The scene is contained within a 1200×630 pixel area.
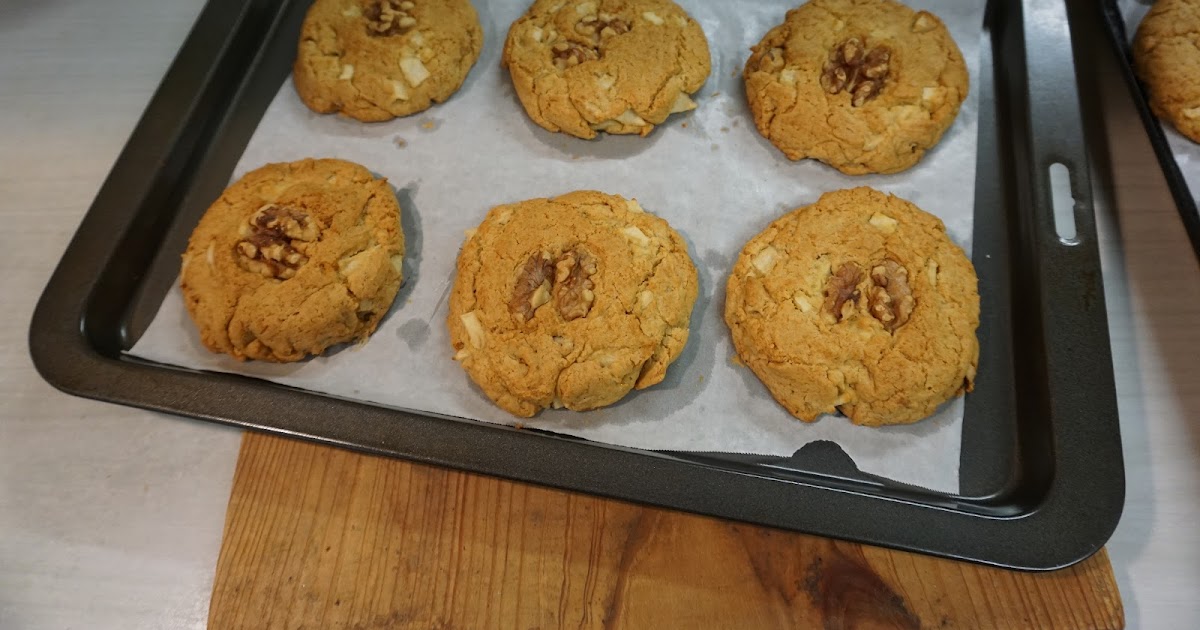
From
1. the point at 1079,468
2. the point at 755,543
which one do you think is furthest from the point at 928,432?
the point at 755,543

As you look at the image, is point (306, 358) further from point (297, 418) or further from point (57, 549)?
point (57, 549)

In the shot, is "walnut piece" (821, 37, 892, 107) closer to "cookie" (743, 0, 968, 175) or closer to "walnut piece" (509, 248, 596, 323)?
"cookie" (743, 0, 968, 175)

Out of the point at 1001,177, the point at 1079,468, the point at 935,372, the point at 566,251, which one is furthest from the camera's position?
the point at 1001,177

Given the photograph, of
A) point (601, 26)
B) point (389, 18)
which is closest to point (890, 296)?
point (601, 26)

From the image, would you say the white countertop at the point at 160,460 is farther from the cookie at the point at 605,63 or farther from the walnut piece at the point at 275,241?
the cookie at the point at 605,63

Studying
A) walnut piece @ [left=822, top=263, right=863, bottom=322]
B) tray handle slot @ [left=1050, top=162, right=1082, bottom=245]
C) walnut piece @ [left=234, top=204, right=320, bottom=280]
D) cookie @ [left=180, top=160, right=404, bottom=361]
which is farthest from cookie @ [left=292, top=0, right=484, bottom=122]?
tray handle slot @ [left=1050, top=162, right=1082, bottom=245]

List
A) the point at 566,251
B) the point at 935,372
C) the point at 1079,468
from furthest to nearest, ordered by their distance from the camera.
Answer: the point at 566,251
the point at 935,372
the point at 1079,468

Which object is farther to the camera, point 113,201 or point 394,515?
point 113,201
